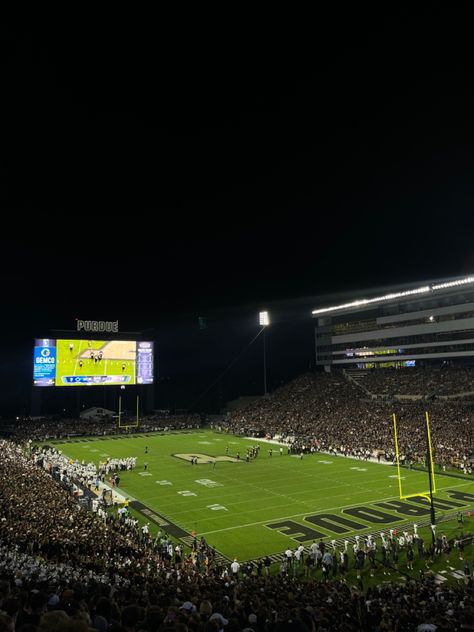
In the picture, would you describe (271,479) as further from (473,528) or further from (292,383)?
(292,383)

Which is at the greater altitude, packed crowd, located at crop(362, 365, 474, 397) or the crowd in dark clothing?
packed crowd, located at crop(362, 365, 474, 397)

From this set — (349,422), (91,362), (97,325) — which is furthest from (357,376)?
(97,325)

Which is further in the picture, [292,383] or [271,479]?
[292,383]

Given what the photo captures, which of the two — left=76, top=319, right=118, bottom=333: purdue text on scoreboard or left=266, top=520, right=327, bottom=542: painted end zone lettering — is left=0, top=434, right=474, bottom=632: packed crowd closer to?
left=266, top=520, right=327, bottom=542: painted end zone lettering

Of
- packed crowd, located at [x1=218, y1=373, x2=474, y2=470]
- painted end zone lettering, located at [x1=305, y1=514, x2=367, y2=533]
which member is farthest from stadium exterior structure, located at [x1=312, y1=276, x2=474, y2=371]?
painted end zone lettering, located at [x1=305, y1=514, x2=367, y2=533]

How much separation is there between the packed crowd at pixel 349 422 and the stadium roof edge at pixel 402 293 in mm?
11356

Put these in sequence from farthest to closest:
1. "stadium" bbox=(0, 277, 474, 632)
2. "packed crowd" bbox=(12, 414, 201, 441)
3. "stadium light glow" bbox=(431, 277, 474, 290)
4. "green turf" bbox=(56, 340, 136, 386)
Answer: "green turf" bbox=(56, 340, 136, 386) → "packed crowd" bbox=(12, 414, 201, 441) → "stadium light glow" bbox=(431, 277, 474, 290) → "stadium" bbox=(0, 277, 474, 632)

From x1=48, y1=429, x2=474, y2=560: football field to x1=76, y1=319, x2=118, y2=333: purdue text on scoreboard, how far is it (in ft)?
86.5

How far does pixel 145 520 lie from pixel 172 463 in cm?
1786

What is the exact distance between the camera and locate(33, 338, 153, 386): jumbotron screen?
6500 cm

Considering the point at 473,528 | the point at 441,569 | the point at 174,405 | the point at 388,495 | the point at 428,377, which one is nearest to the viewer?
the point at 441,569

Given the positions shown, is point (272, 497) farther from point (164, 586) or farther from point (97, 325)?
point (97, 325)

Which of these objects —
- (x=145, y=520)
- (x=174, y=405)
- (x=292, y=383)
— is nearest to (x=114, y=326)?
(x=174, y=405)

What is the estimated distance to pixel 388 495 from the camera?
30.7 metres
